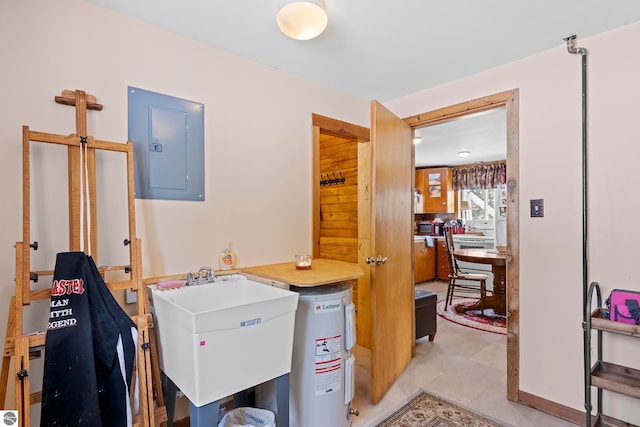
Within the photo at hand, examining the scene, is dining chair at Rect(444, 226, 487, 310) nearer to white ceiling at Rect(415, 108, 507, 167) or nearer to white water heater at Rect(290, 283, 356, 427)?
white ceiling at Rect(415, 108, 507, 167)

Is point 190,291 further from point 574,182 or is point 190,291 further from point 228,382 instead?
point 574,182

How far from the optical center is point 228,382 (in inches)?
53.7

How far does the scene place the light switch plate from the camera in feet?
7.06

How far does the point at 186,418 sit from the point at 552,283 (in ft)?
7.82

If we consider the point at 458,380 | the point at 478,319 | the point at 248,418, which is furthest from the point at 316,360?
the point at 478,319

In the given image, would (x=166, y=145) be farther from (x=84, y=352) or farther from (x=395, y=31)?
(x=395, y=31)

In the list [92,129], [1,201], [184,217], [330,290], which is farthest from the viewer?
[184,217]

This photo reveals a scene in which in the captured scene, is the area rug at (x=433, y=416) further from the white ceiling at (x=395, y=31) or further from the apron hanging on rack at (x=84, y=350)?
the white ceiling at (x=395, y=31)

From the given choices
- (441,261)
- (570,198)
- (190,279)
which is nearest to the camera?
(190,279)

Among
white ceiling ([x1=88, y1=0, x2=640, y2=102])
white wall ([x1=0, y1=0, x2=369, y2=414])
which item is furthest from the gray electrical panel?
white ceiling ([x1=88, y1=0, x2=640, y2=102])

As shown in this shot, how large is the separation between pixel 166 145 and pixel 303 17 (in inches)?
40.6

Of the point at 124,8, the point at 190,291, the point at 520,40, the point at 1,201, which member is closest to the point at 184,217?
the point at 190,291

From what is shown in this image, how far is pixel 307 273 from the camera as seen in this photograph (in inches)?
78.0

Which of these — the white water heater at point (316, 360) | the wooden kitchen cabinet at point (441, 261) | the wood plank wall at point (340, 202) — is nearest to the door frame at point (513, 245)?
the white water heater at point (316, 360)
